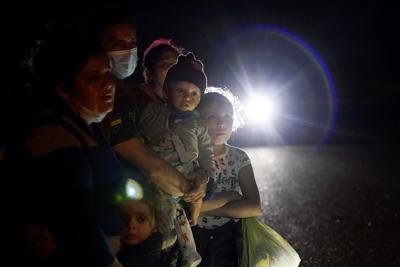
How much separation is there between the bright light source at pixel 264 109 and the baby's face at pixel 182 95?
2163 cm

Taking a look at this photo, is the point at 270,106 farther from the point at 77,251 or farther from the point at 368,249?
the point at 77,251

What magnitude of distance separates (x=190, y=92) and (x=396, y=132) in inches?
907

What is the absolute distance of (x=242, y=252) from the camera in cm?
269

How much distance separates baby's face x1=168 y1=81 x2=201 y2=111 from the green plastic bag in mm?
758

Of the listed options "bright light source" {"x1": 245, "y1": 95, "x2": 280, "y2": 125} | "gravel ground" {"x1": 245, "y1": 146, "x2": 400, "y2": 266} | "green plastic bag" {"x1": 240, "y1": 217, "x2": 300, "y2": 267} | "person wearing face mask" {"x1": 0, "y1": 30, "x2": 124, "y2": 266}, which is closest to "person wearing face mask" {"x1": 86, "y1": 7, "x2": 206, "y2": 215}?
"person wearing face mask" {"x1": 0, "y1": 30, "x2": 124, "y2": 266}

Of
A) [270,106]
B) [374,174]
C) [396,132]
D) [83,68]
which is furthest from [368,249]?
[270,106]

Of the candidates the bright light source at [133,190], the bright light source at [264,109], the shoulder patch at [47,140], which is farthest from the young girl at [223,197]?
the bright light source at [264,109]

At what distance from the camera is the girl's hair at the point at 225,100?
9.16 ft

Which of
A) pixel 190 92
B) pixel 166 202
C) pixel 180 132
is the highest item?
pixel 190 92

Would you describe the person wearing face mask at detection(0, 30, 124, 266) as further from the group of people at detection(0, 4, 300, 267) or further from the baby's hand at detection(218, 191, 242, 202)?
the baby's hand at detection(218, 191, 242, 202)

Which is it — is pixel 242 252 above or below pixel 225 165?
below

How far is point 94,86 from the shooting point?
1.70m

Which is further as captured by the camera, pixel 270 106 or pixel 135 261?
pixel 270 106

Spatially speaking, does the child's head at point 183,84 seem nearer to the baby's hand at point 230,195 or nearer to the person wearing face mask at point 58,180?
the baby's hand at point 230,195
